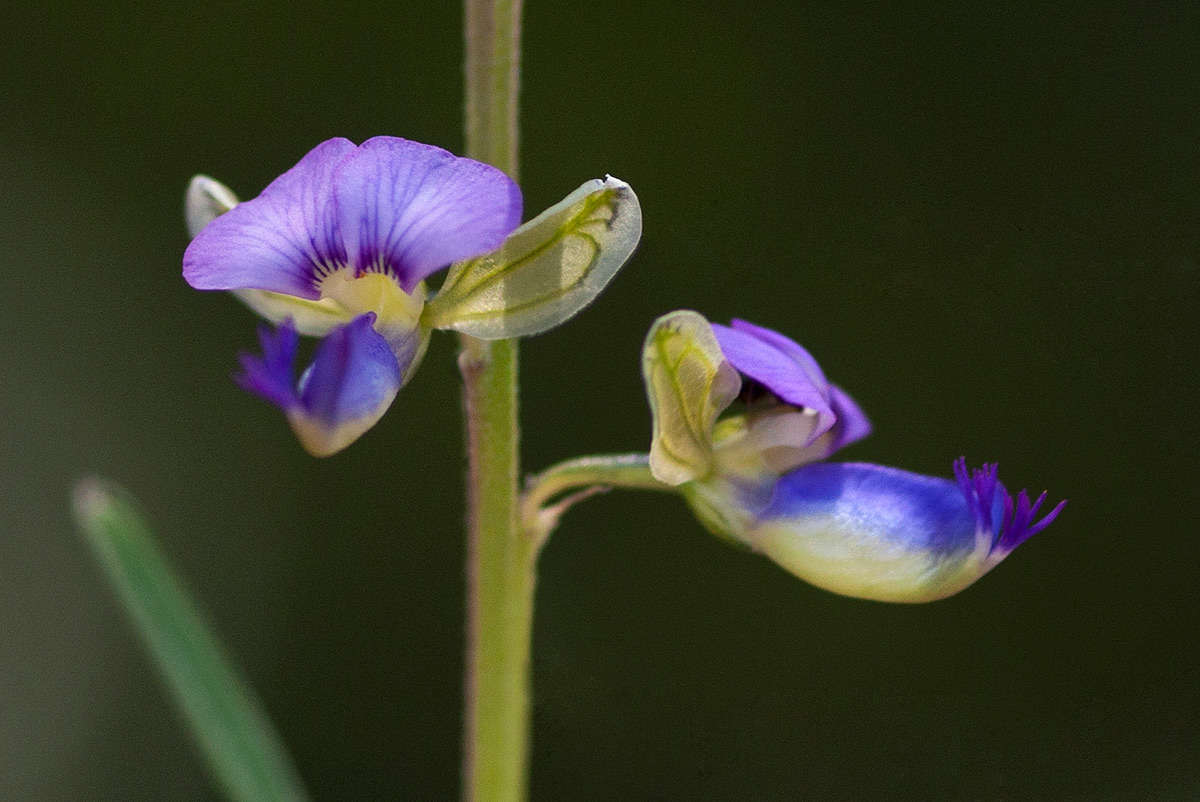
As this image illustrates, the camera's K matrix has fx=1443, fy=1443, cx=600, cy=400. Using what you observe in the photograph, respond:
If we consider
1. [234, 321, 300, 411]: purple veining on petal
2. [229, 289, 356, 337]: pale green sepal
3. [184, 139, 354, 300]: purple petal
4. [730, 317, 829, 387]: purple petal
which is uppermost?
[184, 139, 354, 300]: purple petal

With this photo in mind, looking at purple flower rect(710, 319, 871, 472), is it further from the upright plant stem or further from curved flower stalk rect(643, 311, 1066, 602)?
the upright plant stem

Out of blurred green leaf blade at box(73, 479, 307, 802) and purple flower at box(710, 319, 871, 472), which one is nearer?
purple flower at box(710, 319, 871, 472)

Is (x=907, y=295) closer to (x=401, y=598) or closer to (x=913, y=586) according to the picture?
(x=401, y=598)

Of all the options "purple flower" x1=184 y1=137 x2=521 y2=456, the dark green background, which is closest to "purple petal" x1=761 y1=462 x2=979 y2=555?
"purple flower" x1=184 y1=137 x2=521 y2=456

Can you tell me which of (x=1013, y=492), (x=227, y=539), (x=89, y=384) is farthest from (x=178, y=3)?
(x=1013, y=492)

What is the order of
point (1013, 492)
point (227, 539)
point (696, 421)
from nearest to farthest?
point (696, 421) < point (1013, 492) < point (227, 539)

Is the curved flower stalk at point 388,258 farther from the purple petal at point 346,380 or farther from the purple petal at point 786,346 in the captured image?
the purple petal at point 786,346

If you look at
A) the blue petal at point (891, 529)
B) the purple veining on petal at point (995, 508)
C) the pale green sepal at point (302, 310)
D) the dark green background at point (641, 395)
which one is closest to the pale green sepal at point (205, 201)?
the pale green sepal at point (302, 310)

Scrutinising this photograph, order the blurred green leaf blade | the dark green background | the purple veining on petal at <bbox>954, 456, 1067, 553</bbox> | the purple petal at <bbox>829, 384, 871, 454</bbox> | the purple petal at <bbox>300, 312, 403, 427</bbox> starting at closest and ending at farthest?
the purple petal at <bbox>300, 312, 403, 427</bbox>
the purple veining on petal at <bbox>954, 456, 1067, 553</bbox>
the purple petal at <bbox>829, 384, 871, 454</bbox>
the blurred green leaf blade
the dark green background
